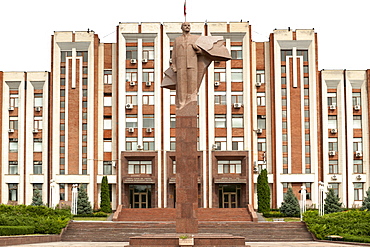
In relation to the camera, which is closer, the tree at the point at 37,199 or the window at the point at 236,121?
the tree at the point at 37,199

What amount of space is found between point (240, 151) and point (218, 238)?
2470 centimetres

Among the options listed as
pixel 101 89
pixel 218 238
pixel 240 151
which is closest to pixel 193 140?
pixel 218 238

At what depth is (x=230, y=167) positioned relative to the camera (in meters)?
45.4

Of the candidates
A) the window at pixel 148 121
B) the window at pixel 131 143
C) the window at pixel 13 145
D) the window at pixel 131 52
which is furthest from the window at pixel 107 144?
the window at pixel 13 145

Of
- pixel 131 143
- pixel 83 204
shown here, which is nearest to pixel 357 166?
pixel 131 143

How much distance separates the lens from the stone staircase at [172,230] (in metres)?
30.0

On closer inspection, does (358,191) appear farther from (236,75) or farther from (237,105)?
(236,75)

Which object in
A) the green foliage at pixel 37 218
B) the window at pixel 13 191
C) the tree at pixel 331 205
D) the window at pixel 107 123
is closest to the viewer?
the green foliage at pixel 37 218

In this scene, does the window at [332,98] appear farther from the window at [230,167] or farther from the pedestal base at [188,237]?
the pedestal base at [188,237]

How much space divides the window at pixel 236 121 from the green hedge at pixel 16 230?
70.2ft

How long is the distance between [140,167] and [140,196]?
2223 mm

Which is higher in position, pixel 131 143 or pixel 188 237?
pixel 131 143

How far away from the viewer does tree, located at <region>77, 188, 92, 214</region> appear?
42938mm

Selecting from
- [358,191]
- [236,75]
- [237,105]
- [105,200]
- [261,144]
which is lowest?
[105,200]
